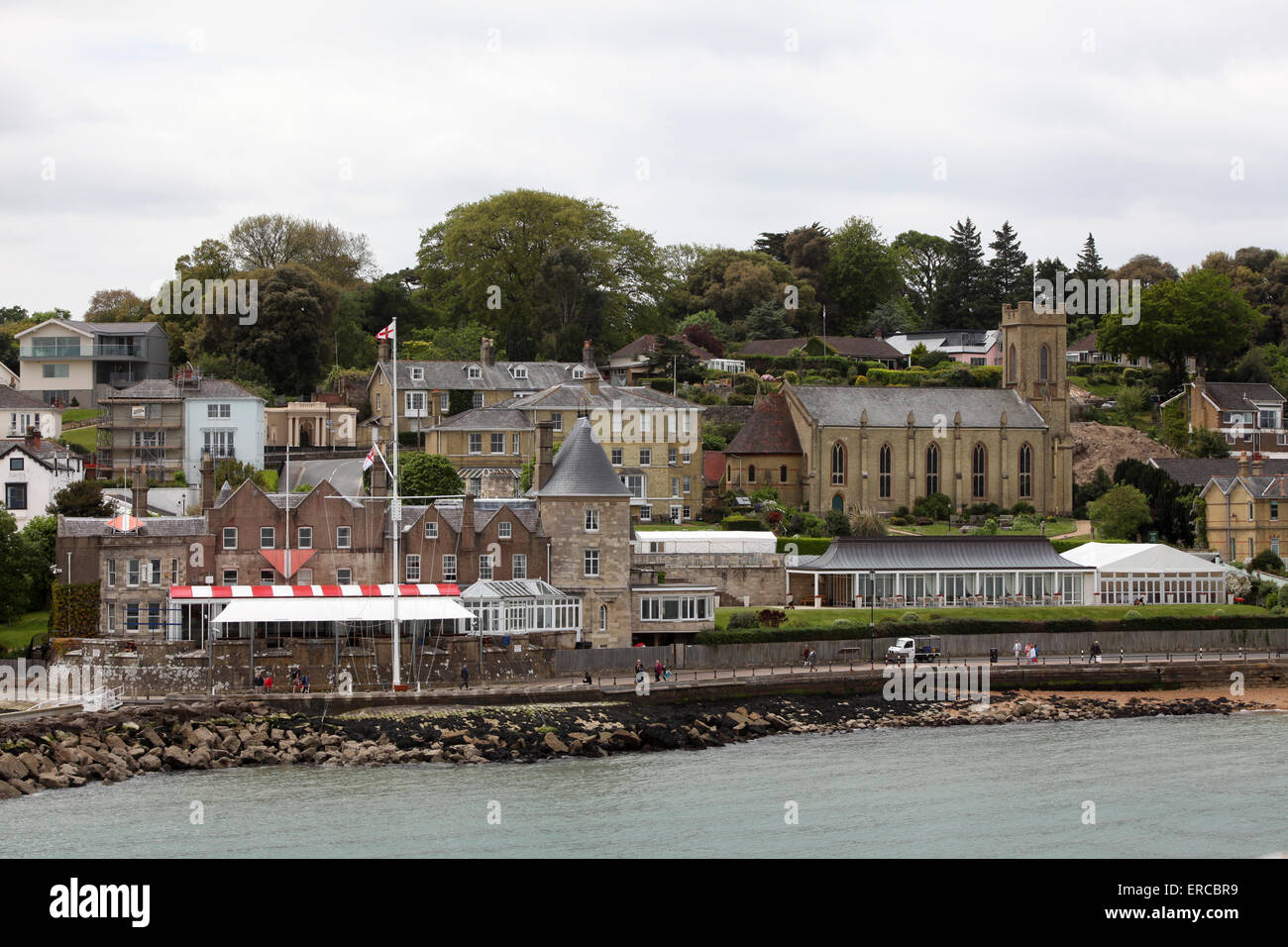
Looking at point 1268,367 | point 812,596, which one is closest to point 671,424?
point 812,596

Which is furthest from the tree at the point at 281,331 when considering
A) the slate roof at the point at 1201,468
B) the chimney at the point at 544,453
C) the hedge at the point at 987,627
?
the slate roof at the point at 1201,468

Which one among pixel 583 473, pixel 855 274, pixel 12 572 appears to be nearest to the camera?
pixel 12 572

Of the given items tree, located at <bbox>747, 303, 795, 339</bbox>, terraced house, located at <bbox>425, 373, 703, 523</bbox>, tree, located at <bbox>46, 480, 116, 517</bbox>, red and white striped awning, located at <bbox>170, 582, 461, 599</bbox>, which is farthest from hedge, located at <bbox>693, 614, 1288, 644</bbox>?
tree, located at <bbox>747, 303, 795, 339</bbox>

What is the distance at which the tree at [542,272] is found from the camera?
108m

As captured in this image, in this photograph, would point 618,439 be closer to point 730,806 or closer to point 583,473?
point 583,473

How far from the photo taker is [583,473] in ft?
192

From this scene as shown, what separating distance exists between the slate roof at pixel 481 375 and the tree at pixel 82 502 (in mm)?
26913

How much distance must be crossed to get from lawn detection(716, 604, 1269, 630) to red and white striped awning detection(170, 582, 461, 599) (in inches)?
483

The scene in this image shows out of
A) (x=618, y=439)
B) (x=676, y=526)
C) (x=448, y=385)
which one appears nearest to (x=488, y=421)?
(x=448, y=385)

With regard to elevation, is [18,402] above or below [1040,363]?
below

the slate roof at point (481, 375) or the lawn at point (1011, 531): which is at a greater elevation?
the slate roof at point (481, 375)

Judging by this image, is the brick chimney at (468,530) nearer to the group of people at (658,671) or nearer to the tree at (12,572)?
the group of people at (658,671)

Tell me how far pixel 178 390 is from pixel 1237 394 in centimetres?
6700

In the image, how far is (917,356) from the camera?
12356cm
